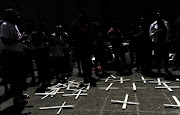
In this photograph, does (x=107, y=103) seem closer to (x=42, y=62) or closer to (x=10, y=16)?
(x=10, y=16)

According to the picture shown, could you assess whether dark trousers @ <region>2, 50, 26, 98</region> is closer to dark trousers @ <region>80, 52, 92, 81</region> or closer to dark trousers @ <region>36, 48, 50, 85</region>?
dark trousers @ <region>36, 48, 50, 85</region>

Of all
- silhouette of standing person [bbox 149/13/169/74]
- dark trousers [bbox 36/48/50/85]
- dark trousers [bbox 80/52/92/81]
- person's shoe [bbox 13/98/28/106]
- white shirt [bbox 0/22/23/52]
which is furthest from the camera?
silhouette of standing person [bbox 149/13/169/74]

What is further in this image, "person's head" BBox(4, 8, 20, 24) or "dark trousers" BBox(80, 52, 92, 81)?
"dark trousers" BBox(80, 52, 92, 81)

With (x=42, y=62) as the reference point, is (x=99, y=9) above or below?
above

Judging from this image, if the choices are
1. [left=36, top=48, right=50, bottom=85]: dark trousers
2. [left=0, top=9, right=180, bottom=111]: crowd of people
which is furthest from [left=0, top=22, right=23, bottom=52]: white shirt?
[left=36, top=48, right=50, bottom=85]: dark trousers

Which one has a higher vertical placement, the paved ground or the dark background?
the dark background

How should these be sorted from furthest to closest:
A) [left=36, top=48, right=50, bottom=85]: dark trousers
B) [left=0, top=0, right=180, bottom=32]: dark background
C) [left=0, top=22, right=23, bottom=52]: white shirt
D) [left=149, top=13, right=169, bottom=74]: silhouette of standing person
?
[left=0, top=0, right=180, bottom=32]: dark background < [left=149, top=13, right=169, bottom=74]: silhouette of standing person < [left=36, top=48, right=50, bottom=85]: dark trousers < [left=0, top=22, right=23, bottom=52]: white shirt

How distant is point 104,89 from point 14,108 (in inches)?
107

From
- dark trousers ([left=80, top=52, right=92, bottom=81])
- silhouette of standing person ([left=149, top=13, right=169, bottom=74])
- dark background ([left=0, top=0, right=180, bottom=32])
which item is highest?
dark background ([left=0, top=0, right=180, bottom=32])

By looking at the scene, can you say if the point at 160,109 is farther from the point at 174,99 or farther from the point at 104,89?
the point at 104,89

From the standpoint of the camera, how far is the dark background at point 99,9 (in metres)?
18.9

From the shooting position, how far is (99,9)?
20906mm

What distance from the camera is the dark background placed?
18.9 meters

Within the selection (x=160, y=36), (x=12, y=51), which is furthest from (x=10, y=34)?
(x=160, y=36)
